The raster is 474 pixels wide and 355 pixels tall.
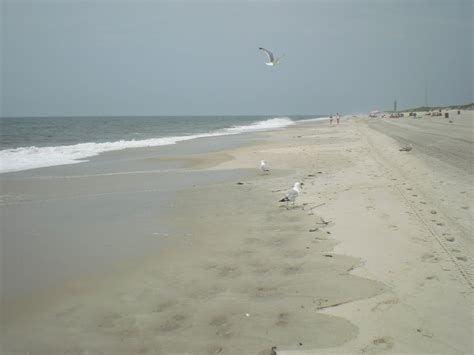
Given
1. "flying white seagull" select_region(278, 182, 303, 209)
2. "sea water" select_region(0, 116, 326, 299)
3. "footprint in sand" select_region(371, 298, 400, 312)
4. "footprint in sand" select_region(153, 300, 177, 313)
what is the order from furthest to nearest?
"flying white seagull" select_region(278, 182, 303, 209), "sea water" select_region(0, 116, 326, 299), "footprint in sand" select_region(153, 300, 177, 313), "footprint in sand" select_region(371, 298, 400, 312)

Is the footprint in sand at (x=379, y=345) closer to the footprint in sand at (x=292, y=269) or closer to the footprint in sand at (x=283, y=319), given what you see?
the footprint in sand at (x=283, y=319)

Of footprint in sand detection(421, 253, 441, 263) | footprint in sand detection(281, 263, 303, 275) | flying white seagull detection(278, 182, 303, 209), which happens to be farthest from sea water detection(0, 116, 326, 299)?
footprint in sand detection(421, 253, 441, 263)

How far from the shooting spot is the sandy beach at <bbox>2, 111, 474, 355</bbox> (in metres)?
3.50

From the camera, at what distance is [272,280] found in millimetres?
4668

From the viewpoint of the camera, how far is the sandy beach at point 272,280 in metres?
3.50

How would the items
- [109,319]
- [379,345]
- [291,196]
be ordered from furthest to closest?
[291,196] → [109,319] → [379,345]

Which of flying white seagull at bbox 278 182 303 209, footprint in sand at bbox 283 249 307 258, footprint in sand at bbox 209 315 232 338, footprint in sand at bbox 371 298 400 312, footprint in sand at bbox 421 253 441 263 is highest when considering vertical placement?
flying white seagull at bbox 278 182 303 209

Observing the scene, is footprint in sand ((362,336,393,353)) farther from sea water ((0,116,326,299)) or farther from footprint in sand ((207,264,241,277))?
sea water ((0,116,326,299))

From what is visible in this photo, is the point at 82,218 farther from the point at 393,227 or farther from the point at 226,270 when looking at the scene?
the point at 393,227

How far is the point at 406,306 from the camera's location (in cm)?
388

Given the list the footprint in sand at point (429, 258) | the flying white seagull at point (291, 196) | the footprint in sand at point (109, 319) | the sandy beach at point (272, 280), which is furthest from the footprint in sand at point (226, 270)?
the flying white seagull at point (291, 196)

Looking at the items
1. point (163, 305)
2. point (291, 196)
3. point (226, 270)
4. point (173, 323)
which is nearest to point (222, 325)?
point (173, 323)

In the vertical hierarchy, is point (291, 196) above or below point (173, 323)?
above

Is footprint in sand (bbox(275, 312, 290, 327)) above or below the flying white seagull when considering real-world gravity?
below
